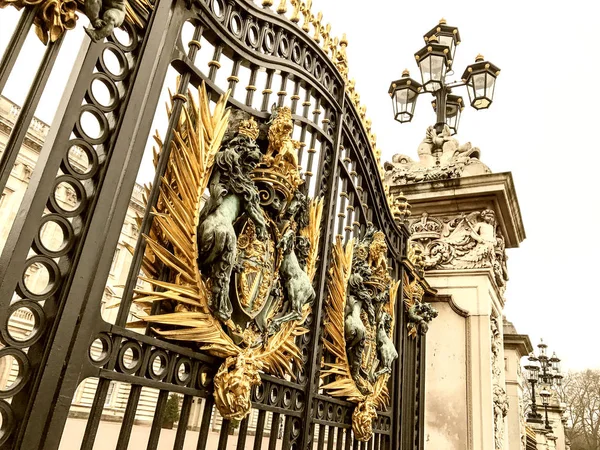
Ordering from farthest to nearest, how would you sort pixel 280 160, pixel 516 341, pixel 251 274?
pixel 516 341 → pixel 280 160 → pixel 251 274

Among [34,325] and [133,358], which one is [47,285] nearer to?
[34,325]

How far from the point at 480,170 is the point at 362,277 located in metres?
2.48

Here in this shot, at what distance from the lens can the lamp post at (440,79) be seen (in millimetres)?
5326

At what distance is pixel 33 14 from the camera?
1.55m

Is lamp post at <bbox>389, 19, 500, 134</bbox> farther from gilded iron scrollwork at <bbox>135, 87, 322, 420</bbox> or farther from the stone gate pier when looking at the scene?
gilded iron scrollwork at <bbox>135, 87, 322, 420</bbox>

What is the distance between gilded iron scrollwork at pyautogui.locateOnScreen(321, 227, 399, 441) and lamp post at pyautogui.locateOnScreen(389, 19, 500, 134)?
2.39 meters

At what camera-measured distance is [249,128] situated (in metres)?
2.50

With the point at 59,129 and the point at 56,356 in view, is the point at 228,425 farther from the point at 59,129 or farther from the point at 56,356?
the point at 59,129

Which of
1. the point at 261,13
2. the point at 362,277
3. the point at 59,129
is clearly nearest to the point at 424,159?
the point at 362,277

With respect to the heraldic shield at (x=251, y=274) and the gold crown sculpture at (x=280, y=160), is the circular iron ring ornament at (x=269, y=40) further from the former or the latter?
the heraldic shield at (x=251, y=274)

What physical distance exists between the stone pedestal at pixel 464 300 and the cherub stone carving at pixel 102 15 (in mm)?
3613

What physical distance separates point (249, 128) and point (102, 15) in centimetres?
92

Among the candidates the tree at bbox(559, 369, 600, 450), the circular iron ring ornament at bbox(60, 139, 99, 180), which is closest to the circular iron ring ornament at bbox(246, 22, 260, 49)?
the circular iron ring ornament at bbox(60, 139, 99, 180)

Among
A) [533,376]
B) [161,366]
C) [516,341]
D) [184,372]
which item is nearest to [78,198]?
[161,366]
